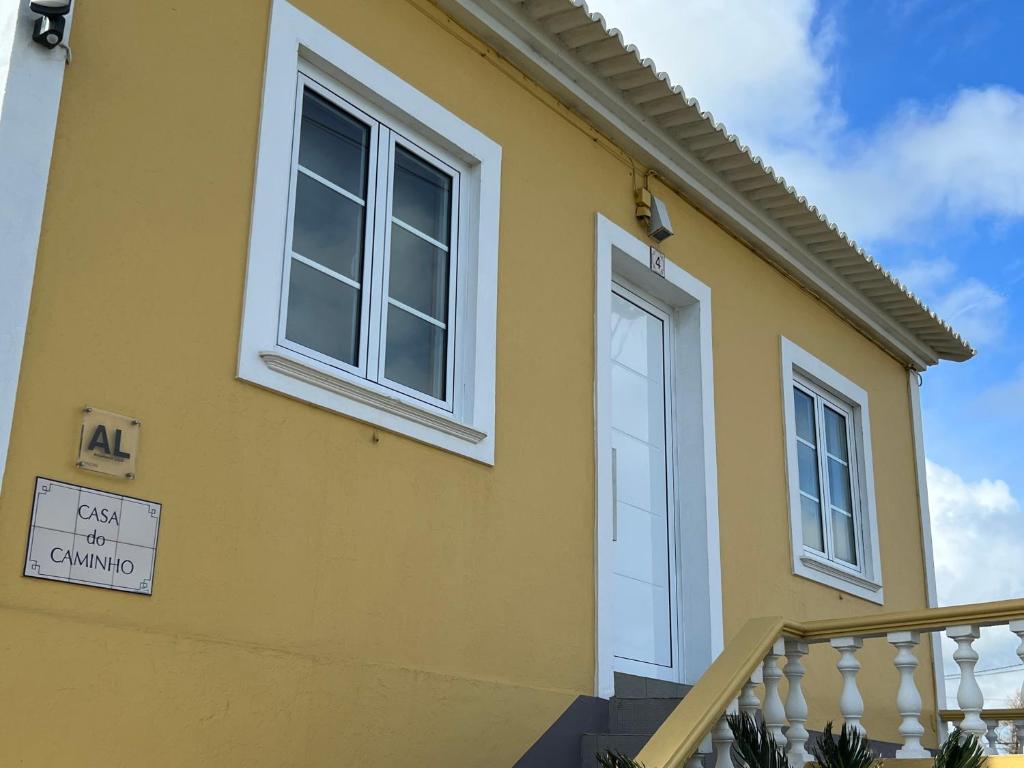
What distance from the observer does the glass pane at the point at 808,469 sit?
9.02m

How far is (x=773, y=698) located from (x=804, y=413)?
4214mm

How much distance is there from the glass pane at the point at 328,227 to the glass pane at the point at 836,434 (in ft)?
16.4

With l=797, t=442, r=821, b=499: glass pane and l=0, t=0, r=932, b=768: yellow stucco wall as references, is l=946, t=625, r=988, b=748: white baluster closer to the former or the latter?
l=0, t=0, r=932, b=768: yellow stucco wall

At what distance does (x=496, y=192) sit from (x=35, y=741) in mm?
3565

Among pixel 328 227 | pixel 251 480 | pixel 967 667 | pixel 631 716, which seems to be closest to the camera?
pixel 251 480

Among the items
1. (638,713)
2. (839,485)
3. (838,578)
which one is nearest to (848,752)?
(638,713)

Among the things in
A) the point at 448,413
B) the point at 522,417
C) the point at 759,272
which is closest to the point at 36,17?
the point at 448,413

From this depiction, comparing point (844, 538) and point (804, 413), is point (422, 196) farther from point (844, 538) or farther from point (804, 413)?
point (844, 538)

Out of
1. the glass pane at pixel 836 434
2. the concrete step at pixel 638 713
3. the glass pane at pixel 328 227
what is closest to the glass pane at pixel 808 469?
the glass pane at pixel 836 434

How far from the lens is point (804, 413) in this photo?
9273 millimetres

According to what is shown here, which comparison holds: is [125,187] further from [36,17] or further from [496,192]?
[496,192]

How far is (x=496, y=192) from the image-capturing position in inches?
255

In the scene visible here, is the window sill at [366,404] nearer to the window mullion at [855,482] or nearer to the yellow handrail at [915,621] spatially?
the yellow handrail at [915,621]

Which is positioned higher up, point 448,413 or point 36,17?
point 36,17
